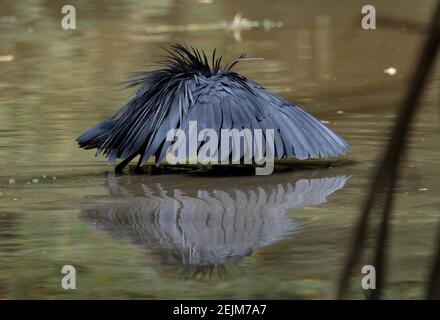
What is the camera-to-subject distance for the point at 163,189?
4.88 meters

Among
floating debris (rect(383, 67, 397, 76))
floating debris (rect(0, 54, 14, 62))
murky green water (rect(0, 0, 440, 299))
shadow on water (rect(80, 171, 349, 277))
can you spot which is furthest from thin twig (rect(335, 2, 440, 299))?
floating debris (rect(0, 54, 14, 62))

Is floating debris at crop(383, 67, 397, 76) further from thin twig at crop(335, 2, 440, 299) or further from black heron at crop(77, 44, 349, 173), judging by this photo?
thin twig at crop(335, 2, 440, 299)

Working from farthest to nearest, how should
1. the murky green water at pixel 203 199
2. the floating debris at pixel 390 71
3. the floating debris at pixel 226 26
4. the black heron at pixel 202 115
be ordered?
the floating debris at pixel 226 26 → the floating debris at pixel 390 71 → the black heron at pixel 202 115 → the murky green water at pixel 203 199

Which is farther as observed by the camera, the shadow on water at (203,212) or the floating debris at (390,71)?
the floating debris at (390,71)

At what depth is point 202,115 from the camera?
196 inches

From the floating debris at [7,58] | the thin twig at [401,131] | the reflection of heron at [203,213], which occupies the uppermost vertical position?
the floating debris at [7,58]

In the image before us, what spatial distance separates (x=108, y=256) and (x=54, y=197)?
1.02 metres

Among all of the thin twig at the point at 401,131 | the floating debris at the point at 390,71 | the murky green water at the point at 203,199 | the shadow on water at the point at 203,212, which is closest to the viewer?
the thin twig at the point at 401,131

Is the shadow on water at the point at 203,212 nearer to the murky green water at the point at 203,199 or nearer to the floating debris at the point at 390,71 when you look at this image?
the murky green water at the point at 203,199

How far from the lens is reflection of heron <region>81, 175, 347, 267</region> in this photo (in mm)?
3873

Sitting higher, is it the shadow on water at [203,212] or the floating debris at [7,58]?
the floating debris at [7,58]

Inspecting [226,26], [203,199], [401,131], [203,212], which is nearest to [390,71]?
[226,26]

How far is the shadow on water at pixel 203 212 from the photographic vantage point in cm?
384

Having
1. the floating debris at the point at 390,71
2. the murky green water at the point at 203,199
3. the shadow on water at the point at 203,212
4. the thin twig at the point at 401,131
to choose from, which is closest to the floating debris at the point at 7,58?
the murky green water at the point at 203,199
